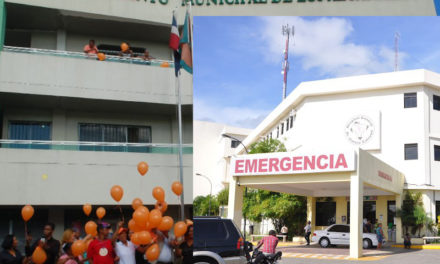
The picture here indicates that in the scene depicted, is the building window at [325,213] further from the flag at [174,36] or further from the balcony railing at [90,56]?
the flag at [174,36]

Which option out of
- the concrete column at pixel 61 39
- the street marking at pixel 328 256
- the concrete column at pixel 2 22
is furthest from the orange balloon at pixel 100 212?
the street marking at pixel 328 256

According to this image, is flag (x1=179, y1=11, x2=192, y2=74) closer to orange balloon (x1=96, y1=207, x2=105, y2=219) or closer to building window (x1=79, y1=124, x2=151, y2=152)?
building window (x1=79, y1=124, x2=151, y2=152)

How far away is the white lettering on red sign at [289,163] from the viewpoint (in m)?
11.1

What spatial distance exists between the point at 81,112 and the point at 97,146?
371mm

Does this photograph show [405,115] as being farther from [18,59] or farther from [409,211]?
[18,59]

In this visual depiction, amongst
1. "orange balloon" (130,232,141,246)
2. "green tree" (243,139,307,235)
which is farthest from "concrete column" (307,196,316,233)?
"orange balloon" (130,232,141,246)

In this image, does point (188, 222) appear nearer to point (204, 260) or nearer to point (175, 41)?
point (204, 260)

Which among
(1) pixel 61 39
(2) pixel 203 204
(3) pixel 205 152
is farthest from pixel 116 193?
(2) pixel 203 204

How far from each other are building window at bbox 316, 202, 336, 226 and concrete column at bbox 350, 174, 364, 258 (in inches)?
221

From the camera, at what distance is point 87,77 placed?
4836 millimetres

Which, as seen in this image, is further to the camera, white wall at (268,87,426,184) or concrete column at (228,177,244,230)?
white wall at (268,87,426,184)

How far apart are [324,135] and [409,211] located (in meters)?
3.63

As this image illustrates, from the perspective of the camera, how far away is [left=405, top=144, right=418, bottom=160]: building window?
51.9ft

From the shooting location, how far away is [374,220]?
52.9 feet
